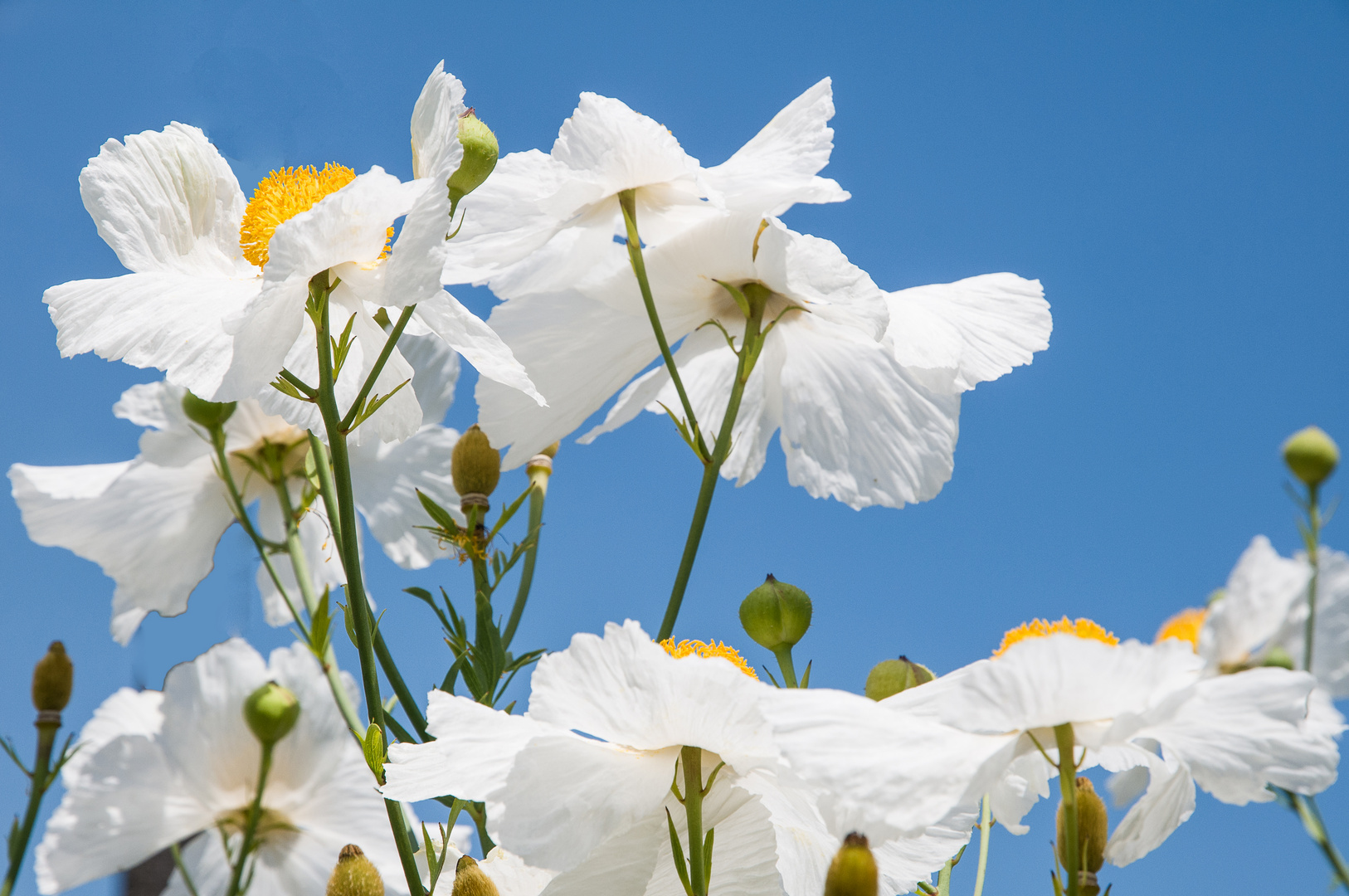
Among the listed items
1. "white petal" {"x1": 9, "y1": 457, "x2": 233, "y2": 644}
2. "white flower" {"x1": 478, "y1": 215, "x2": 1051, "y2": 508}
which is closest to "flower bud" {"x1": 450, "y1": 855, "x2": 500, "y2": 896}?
"white flower" {"x1": 478, "y1": 215, "x2": 1051, "y2": 508}

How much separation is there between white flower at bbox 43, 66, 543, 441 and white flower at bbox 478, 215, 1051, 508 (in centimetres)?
11

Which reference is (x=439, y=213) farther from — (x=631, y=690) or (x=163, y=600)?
(x=163, y=600)

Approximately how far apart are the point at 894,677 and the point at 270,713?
1.43ft

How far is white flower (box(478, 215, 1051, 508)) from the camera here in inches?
23.8

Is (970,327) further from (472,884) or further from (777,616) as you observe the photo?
(472,884)

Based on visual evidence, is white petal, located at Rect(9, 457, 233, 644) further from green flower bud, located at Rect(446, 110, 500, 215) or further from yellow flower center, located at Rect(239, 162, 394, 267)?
green flower bud, located at Rect(446, 110, 500, 215)

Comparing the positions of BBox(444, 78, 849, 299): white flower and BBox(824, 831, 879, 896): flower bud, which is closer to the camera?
BBox(824, 831, 879, 896): flower bud

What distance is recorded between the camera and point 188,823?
94cm

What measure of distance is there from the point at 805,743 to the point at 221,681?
0.69 meters

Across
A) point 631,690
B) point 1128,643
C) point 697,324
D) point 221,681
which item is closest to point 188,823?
point 221,681

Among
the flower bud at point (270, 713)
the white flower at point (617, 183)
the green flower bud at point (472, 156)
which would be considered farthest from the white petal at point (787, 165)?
the flower bud at point (270, 713)

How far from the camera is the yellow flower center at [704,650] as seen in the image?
464 millimetres

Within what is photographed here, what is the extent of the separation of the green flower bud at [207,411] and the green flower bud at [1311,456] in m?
0.65

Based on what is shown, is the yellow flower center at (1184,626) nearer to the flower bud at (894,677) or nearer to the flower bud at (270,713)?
the flower bud at (894,677)
